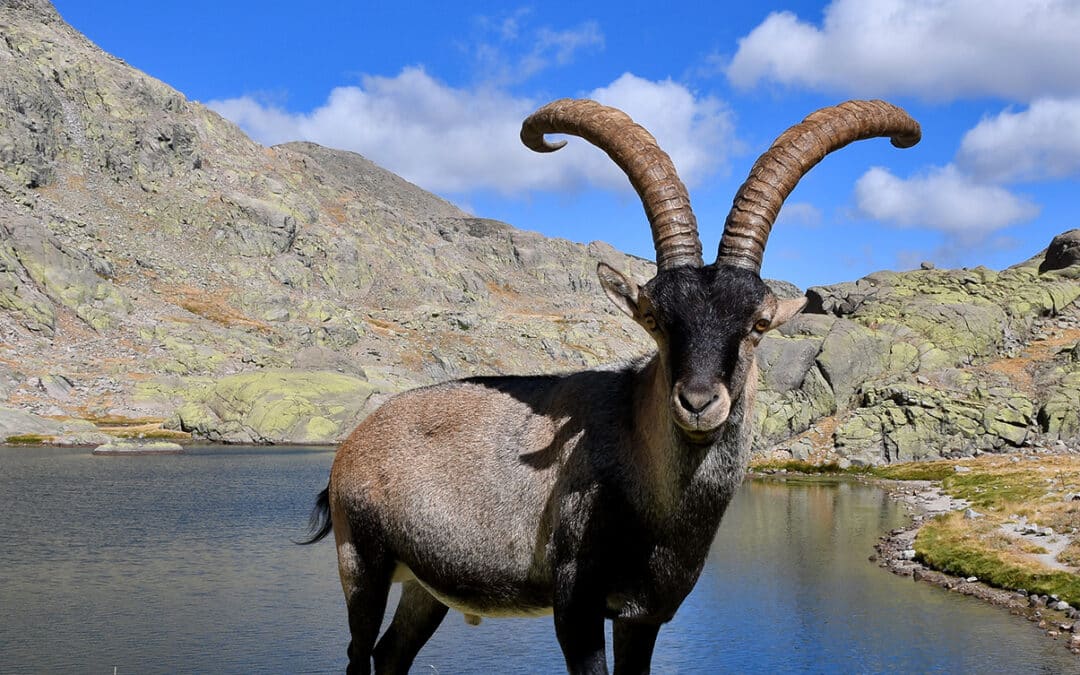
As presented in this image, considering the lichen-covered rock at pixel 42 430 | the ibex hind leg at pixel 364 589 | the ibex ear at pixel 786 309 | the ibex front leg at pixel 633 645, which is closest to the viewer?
the ibex ear at pixel 786 309

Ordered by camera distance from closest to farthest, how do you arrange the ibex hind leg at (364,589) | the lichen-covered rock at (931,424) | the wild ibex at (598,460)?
the wild ibex at (598,460) → the ibex hind leg at (364,589) → the lichen-covered rock at (931,424)

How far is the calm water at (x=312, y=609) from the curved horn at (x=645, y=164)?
1378 cm

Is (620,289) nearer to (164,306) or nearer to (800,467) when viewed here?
(800,467)

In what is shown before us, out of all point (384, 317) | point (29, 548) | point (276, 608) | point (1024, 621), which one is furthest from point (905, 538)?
point (384, 317)

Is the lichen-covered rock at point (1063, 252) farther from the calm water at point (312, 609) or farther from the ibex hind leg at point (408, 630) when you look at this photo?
the ibex hind leg at point (408, 630)

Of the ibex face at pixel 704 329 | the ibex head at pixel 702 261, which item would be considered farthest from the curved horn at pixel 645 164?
the ibex face at pixel 704 329

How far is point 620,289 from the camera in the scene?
23.5ft

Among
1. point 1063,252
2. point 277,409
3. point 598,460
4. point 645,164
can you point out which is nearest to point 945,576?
point 598,460

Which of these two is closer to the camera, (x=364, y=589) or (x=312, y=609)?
(x=364, y=589)

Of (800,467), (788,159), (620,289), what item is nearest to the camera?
(620,289)

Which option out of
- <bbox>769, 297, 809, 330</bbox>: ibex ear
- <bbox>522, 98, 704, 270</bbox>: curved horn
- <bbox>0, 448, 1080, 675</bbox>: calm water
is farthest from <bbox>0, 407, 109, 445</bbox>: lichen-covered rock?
<bbox>769, 297, 809, 330</bbox>: ibex ear

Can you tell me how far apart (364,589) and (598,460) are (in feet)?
9.20

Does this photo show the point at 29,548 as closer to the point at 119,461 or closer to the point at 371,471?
the point at 371,471

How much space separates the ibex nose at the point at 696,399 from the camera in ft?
20.5
